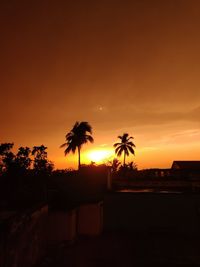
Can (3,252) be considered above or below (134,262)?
above

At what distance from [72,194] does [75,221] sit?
5.14 meters

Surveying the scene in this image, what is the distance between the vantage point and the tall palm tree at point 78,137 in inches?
1836

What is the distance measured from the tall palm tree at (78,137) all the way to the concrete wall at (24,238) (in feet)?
103

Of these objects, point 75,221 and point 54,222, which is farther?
point 75,221

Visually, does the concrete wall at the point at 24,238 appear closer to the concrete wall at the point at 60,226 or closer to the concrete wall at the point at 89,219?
the concrete wall at the point at 60,226

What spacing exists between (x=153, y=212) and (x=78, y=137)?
27.6 meters

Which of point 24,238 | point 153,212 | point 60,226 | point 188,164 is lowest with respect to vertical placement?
point 60,226

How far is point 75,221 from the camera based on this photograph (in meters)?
18.6

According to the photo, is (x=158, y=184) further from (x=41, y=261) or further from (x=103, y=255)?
(x=41, y=261)

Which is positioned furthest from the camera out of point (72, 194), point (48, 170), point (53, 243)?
point (48, 170)

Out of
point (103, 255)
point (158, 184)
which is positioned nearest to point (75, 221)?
point (103, 255)

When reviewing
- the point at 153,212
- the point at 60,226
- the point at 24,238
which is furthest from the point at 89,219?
the point at 24,238

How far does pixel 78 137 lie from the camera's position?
46.6m

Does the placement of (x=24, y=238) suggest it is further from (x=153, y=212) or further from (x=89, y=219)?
(x=153, y=212)
